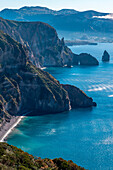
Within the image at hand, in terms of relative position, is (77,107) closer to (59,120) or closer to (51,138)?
(59,120)

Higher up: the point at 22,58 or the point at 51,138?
the point at 22,58

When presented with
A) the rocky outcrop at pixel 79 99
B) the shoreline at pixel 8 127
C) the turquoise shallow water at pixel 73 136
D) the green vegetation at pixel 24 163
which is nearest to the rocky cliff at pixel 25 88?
the rocky outcrop at pixel 79 99

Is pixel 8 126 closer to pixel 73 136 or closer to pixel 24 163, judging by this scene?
pixel 73 136

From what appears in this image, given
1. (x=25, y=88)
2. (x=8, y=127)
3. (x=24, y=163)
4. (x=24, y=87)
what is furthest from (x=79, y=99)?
Answer: (x=24, y=163)

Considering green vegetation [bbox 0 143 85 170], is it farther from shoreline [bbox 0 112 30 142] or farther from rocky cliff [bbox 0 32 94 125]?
rocky cliff [bbox 0 32 94 125]

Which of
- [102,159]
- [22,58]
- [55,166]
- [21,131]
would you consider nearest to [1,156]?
[55,166]

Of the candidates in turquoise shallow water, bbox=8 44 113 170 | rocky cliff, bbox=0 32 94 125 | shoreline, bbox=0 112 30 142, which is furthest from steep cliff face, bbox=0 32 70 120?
turquoise shallow water, bbox=8 44 113 170
